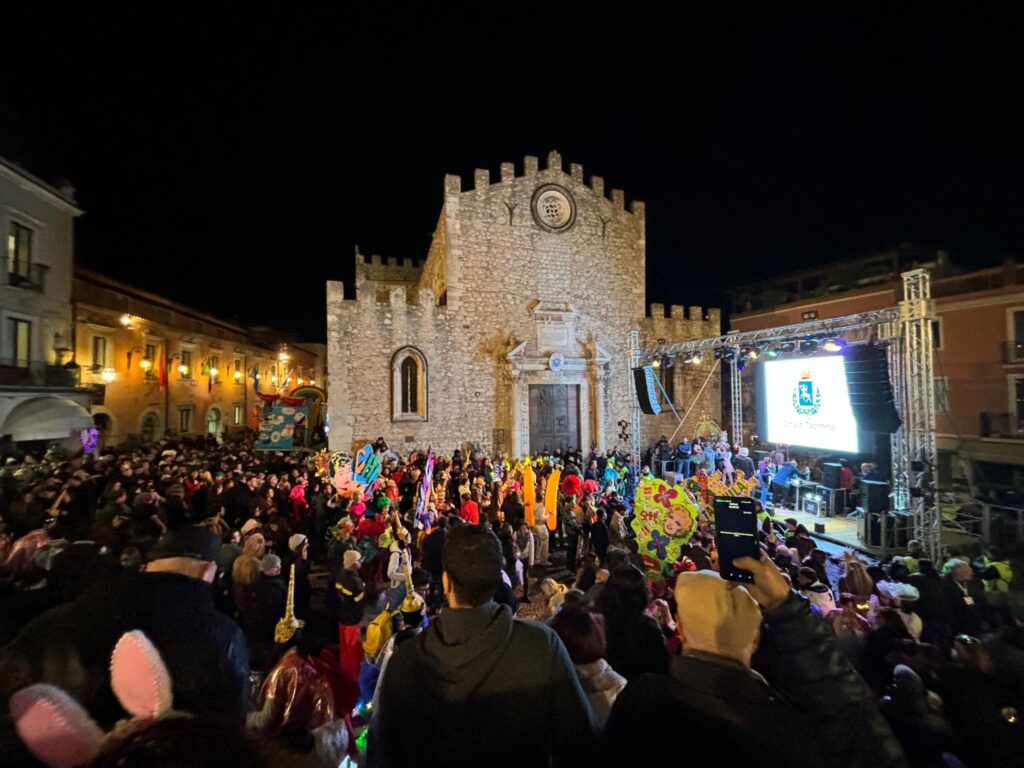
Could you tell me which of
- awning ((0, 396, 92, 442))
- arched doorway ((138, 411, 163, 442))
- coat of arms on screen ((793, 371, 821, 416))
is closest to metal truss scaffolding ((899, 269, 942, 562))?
coat of arms on screen ((793, 371, 821, 416))

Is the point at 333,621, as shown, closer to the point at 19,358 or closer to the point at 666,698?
the point at 666,698

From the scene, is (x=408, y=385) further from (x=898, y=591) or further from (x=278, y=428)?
(x=898, y=591)

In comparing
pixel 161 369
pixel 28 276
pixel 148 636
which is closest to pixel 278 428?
pixel 28 276

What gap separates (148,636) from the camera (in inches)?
74.2

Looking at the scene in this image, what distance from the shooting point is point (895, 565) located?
5082 mm

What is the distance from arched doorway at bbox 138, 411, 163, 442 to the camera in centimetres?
2173

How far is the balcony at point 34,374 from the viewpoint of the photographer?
1426 cm

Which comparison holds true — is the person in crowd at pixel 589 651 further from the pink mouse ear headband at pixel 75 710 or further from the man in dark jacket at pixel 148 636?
the pink mouse ear headband at pixel 75 710

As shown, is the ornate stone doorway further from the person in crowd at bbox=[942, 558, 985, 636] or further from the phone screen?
the person in crowd at bbox=[942, 558, 985, 636]

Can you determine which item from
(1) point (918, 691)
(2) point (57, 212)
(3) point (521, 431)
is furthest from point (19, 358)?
(1) point (918, 691)

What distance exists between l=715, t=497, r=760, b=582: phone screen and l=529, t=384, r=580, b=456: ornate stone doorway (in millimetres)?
13238

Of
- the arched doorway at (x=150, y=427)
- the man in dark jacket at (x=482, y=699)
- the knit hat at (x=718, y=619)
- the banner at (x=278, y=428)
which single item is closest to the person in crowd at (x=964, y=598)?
the knit hat at (x=718, y=619)

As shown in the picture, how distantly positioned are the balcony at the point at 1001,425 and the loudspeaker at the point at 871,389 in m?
12.5

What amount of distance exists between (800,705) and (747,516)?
8.70 ft
